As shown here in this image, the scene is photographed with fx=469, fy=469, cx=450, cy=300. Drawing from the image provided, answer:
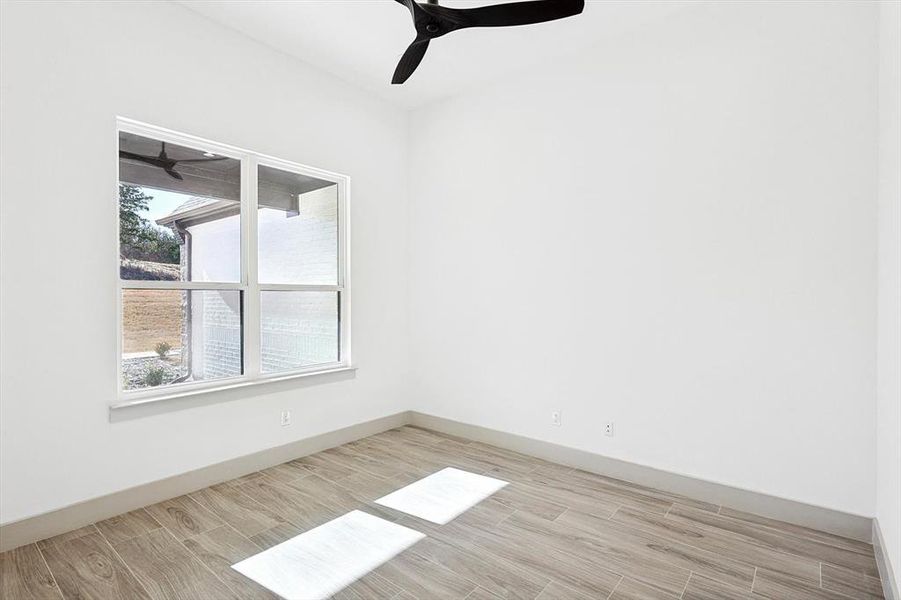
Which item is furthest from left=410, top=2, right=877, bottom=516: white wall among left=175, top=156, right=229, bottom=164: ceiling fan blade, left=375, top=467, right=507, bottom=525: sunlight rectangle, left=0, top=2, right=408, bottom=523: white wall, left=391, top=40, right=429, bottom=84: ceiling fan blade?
left=175, top=156, right=229, bottom=164: ceiling fan blade

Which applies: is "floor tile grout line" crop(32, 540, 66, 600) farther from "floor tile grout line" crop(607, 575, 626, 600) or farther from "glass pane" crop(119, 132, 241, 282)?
"floor tile grout line" crop(607, 575, 626, 600)

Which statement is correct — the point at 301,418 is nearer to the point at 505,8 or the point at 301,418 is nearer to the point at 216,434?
the point at 216,434

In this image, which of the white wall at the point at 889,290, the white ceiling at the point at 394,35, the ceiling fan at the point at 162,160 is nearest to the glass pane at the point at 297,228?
the ceiling fan at the point at 162,160

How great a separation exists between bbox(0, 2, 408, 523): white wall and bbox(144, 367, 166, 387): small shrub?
0.22 metres

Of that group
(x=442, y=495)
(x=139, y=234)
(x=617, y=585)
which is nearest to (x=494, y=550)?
(x=617, y=585)

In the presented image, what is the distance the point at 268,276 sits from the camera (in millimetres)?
3582

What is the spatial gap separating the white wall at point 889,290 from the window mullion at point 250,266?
359 cm

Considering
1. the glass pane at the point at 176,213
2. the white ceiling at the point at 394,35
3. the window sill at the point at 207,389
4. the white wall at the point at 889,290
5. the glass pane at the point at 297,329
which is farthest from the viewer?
the glass pane at the point at 297,329

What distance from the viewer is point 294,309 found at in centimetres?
379

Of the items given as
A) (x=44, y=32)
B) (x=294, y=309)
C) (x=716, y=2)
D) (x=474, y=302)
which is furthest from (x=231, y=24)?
(x=716, y=2)

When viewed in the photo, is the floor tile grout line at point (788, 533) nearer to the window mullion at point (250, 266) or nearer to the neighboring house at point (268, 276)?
the neighboring house at point (268, 276)

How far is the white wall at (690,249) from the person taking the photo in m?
2.53

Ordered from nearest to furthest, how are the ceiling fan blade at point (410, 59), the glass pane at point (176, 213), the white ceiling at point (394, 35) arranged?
the ceiling fan blade at point (410, 59) < the glass pane at point (176, 213) < the white ceiling at point (394, 35)

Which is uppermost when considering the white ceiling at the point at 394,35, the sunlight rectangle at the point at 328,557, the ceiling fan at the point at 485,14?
the white ceiling at the point at 394,35
